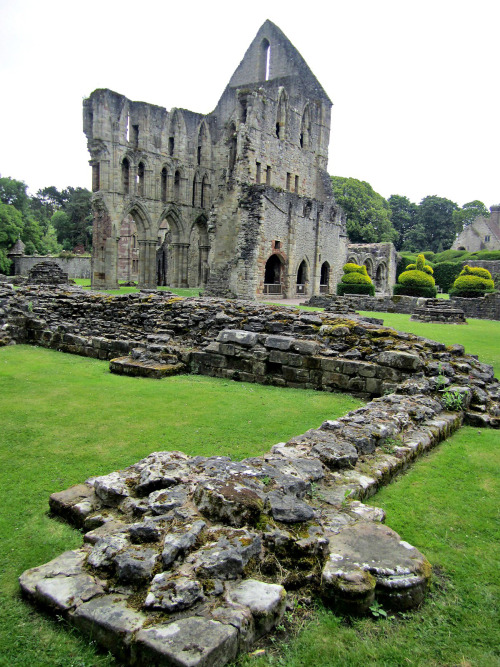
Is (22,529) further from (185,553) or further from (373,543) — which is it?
(373,543)

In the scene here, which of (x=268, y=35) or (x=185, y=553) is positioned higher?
(x=268, y=35)

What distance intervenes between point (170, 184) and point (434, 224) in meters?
52.2

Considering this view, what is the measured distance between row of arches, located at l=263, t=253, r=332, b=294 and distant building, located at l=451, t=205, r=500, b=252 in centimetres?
3866

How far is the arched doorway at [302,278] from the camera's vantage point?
34.1 metres

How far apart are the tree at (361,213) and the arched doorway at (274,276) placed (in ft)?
91.5

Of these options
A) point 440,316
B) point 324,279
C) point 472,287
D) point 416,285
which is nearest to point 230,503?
point 440,316

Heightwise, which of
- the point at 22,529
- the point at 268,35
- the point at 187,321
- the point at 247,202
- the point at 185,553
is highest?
the point at 268,35

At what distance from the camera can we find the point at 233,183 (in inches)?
1129

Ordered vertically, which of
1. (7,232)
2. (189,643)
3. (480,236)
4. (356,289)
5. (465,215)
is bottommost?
(189,643)

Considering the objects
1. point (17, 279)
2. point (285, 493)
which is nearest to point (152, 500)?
point (285, 493)

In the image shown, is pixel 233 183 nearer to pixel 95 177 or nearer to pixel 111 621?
pixel 95 177

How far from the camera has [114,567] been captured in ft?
9.21

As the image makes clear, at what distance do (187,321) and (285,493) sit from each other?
7198mm

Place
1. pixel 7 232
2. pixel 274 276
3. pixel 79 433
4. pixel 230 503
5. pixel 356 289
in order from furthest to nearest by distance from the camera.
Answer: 1. pixel 7 232
2. pixel 274 276
3. pixel 356 289
4. pixel 79 433
5. pixel 230 503
